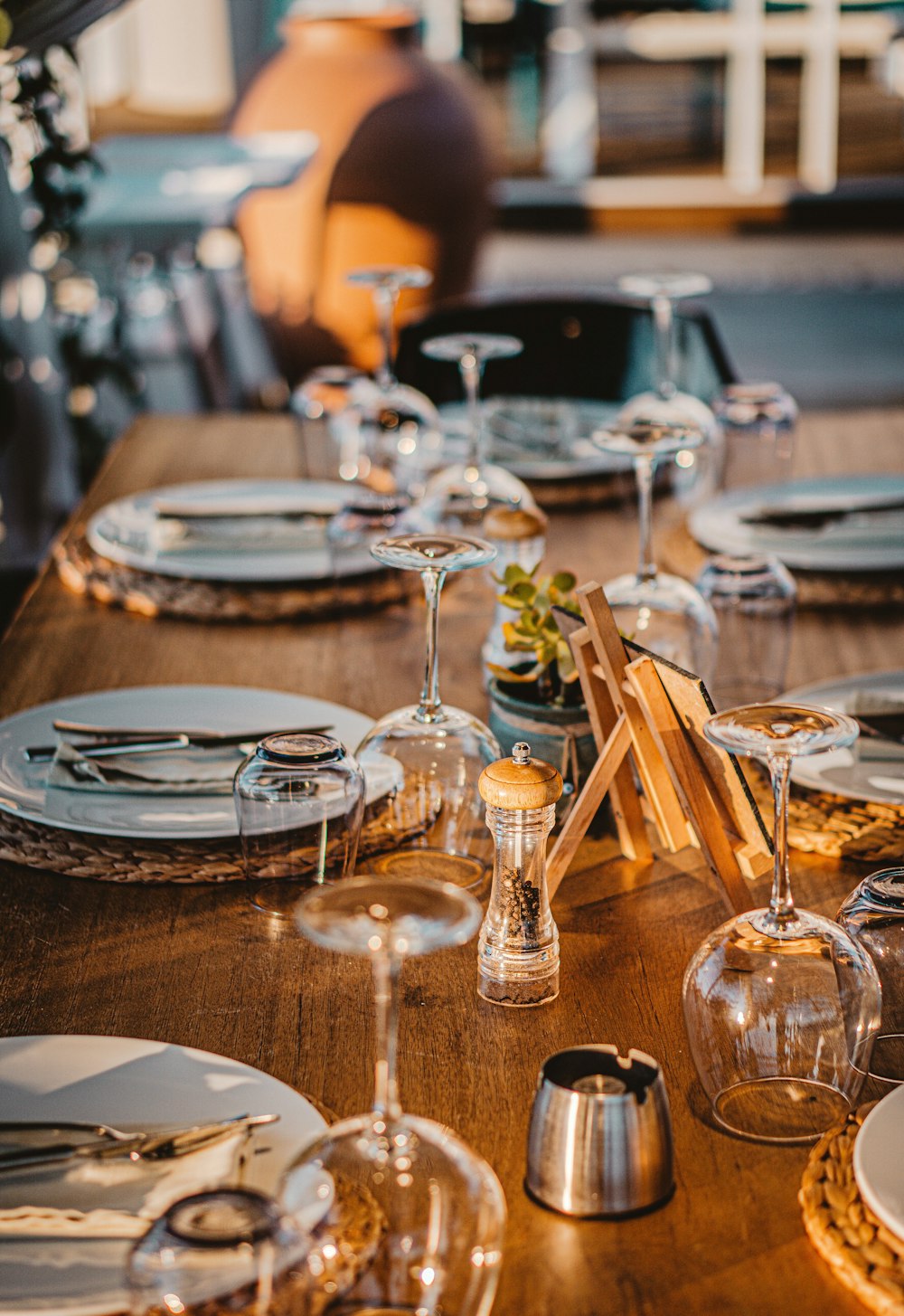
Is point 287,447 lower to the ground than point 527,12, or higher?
lower

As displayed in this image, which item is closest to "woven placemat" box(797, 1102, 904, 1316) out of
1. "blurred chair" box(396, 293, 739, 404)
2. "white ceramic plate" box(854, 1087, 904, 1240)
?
"white ceramic plate" box(854, 1087, 904, 1240)

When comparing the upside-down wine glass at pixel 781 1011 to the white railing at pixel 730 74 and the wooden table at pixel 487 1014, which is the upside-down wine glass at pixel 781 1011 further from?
the white railing at pixel 730 74

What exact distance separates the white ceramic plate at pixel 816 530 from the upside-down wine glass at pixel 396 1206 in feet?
4.13

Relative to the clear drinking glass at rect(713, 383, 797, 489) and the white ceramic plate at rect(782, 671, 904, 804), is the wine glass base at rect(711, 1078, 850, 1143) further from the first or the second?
the clear drinking glass at rect(713, 383, 797, 489)

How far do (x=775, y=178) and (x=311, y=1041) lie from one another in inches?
340

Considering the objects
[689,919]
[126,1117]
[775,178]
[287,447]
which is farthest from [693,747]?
[775,178]

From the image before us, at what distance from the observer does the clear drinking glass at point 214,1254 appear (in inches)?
24.3

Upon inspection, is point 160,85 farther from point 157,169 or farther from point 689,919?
point 689,919

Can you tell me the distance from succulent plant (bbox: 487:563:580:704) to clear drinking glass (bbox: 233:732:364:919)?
19 cm

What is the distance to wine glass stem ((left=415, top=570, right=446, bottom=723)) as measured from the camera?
1169 mm

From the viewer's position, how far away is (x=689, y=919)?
1123 millimetres

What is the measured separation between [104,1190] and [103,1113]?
0.07 metres

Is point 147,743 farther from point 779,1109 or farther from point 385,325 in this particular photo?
point 385,325

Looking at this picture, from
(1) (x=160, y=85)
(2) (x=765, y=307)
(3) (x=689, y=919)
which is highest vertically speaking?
(1) (x=160, y=85)
